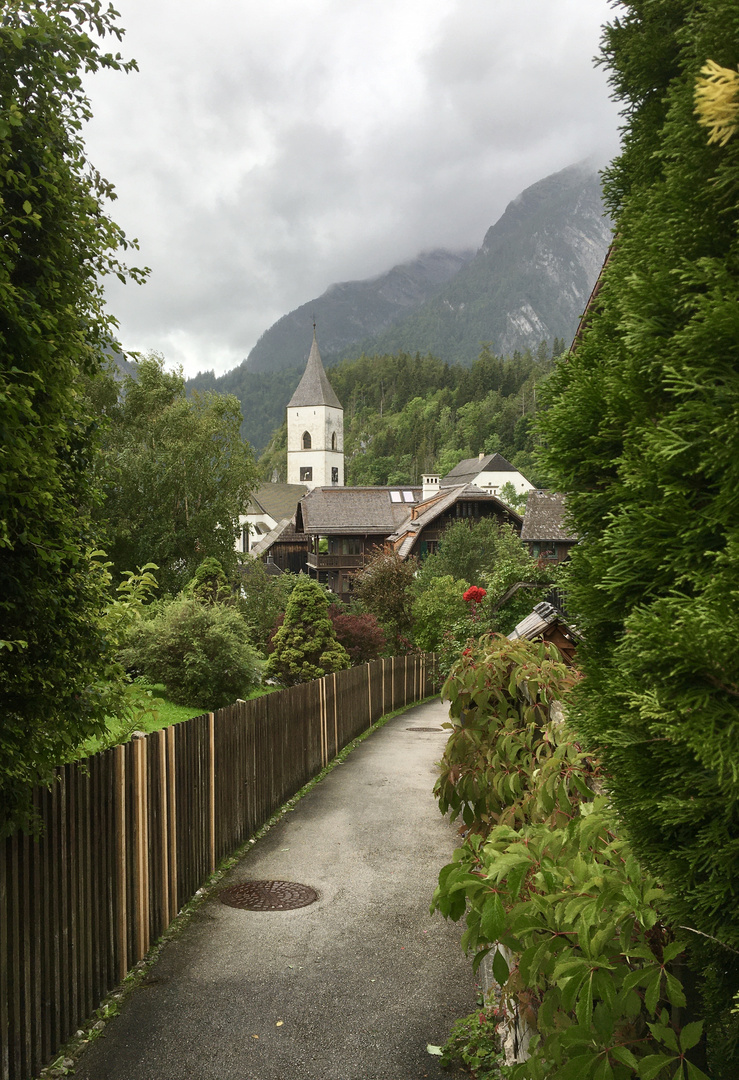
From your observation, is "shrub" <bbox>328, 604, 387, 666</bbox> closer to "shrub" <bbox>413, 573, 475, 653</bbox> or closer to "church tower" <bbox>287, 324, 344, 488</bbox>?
"shrub" <bbox>413, 573, 475, 653</bbox>

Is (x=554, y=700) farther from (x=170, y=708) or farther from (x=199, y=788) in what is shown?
(x=170, y=708)

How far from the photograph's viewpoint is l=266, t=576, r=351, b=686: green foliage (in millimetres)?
21891

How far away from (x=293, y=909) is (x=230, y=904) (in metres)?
0.56

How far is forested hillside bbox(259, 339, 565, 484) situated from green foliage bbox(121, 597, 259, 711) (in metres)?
103

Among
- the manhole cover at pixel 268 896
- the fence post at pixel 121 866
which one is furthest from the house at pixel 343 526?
the fence post at pixel 121 866

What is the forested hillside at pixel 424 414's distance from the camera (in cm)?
13300

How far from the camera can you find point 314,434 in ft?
366

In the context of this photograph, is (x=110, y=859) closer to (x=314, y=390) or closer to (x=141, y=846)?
(x=141, y=846)

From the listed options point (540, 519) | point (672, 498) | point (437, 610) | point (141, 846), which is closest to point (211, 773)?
point (141, 846)

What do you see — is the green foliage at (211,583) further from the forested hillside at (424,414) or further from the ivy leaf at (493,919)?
the forested hillside at (424,414)

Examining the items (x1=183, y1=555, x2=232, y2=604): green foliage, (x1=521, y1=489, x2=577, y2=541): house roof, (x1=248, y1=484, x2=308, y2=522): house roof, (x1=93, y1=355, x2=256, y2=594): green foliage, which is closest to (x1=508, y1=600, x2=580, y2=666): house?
(x1=183, y1=555, x2=232, y2=604): green foliage

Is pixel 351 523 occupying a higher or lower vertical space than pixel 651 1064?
higher

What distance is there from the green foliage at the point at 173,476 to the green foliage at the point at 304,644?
5.72 meters

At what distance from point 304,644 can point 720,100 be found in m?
20.8
